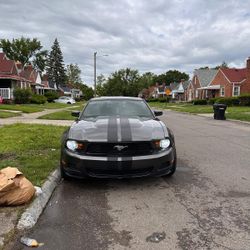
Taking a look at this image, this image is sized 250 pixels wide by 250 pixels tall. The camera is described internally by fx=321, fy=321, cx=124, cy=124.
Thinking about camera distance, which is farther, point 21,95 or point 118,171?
point 21,95

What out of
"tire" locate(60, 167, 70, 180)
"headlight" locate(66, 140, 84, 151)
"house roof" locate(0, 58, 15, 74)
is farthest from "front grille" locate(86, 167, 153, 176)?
"house roof" locate(0, 58, 15, 74)

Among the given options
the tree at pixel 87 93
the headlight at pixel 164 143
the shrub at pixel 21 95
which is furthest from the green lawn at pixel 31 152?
the tree at pixel 87 93

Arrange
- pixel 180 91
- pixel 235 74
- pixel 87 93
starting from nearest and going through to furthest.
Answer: pixel 235 74
pixel 180 91
pixel 87 93

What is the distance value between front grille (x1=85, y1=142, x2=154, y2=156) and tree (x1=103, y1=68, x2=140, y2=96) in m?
85.2

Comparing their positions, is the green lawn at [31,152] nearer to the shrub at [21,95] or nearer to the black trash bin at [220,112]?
the black trash bin at [220,112]

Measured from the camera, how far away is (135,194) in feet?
16.2

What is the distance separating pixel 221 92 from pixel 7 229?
47394mm

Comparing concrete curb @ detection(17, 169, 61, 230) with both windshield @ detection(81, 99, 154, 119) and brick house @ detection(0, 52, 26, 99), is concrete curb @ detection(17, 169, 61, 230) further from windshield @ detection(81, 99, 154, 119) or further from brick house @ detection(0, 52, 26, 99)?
brick house @ detection(0, 52, 26, 99)

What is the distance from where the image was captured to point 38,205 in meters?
4.27

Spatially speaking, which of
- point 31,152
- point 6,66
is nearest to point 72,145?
point 31,152

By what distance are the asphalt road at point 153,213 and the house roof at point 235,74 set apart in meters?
41.2

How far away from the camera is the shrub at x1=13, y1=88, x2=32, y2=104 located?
34688 mm

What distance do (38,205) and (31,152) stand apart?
3431mm

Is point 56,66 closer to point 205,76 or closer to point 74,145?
point 205,76
